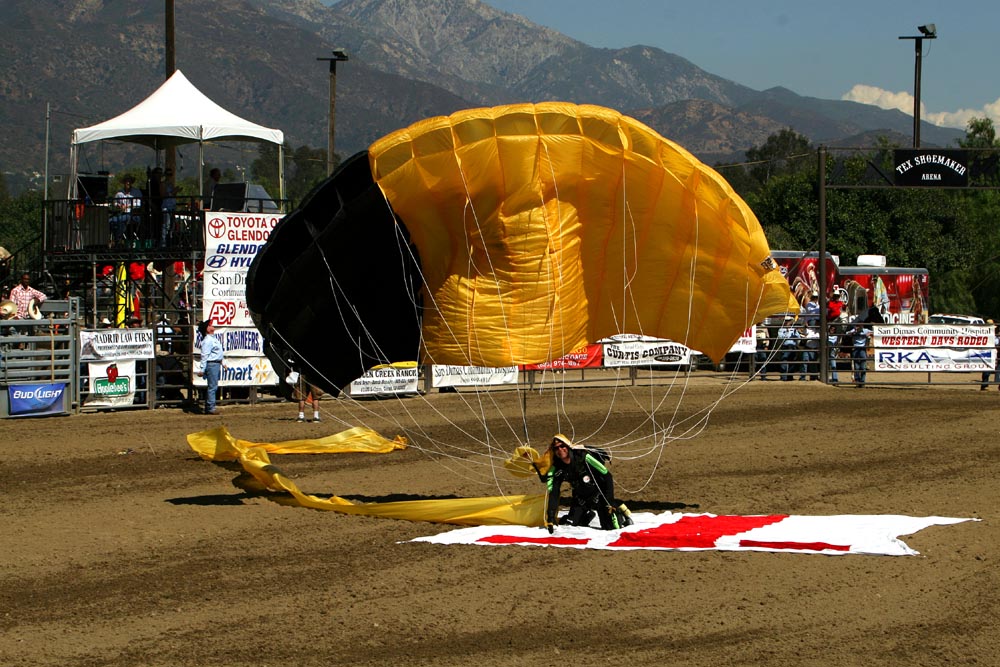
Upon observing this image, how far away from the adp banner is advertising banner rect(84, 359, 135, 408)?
2.30 ft

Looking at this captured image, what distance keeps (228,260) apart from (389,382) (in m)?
4.25

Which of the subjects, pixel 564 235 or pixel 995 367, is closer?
pixel 564 235

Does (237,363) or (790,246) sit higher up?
(790,246)

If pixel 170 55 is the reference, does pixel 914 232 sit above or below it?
below

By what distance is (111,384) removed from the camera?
896 inches

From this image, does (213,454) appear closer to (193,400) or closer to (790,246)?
(193,400)

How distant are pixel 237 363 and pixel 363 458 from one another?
24.9ft

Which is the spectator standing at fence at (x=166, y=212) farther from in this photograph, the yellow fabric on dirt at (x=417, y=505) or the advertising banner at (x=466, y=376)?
the yellow fabric on dirt at (x=417, y=505)

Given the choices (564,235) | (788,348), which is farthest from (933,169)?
(564,235)

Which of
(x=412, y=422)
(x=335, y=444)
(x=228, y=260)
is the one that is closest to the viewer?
(x=335, y=444)

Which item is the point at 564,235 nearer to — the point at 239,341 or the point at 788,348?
the point at 239,341

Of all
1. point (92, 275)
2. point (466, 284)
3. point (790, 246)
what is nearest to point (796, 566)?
point (466, 284)

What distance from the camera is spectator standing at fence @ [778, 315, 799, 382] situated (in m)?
27.5

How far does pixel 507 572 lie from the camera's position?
9.81 metres
